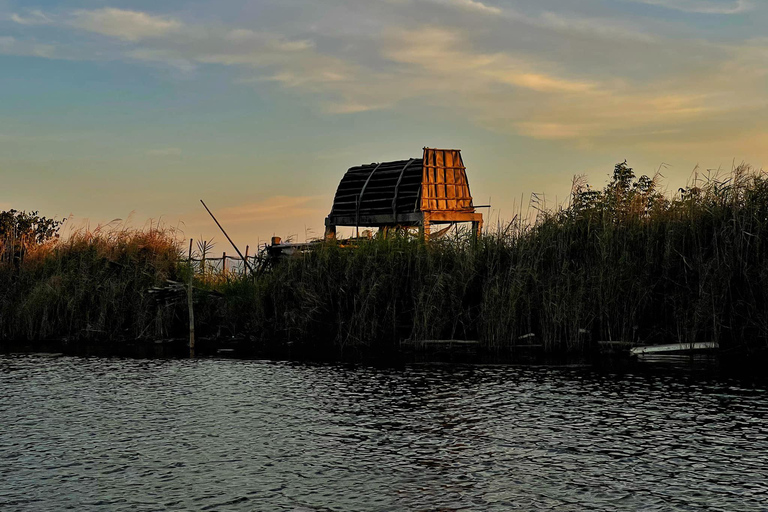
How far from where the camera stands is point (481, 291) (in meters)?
23.7

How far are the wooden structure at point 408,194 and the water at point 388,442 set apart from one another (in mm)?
18086

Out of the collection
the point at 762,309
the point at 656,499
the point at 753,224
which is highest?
the point at 753,224

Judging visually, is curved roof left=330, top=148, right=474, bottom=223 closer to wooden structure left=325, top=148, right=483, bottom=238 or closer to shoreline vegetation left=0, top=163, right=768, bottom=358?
wooden structure left=325, top=148, right=483, bottom=238

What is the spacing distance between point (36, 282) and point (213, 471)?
24.1 metres

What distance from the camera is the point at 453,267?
78.0 ft

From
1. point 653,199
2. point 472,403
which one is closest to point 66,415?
point 472,403

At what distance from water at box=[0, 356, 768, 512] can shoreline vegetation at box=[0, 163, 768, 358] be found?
4341mm

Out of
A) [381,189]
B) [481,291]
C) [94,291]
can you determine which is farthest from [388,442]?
[381,189]

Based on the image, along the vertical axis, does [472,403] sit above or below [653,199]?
below

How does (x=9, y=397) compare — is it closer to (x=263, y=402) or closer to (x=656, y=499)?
(x=263, y=402)

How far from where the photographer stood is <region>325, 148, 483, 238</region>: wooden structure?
35.2 metres

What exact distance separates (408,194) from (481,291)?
12404 mm

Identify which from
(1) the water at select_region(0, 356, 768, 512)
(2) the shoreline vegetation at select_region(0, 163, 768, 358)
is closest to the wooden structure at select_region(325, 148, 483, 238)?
(2) the shoreline vegetation at select_region(0, 163, 768, 358)

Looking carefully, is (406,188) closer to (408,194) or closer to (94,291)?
(408,194)
